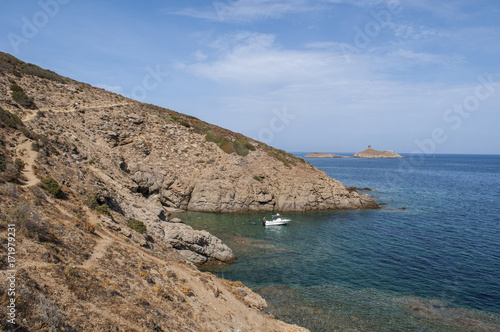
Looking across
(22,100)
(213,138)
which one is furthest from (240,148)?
(22,100)

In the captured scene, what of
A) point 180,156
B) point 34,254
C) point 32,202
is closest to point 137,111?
point 180,156

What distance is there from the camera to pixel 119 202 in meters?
29.3

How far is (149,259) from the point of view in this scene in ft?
61.7

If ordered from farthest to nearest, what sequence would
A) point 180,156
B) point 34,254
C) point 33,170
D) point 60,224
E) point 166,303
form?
point 180,156 → point 33,170 → point 60,224 → point 166,303 → point 34,254

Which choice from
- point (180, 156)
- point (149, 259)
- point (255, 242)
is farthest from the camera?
point (180, 156)

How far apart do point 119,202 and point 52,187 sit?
Result: 351 inches

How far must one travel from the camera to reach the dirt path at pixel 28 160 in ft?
67.2

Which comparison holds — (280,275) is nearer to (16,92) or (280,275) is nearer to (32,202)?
(32,202)

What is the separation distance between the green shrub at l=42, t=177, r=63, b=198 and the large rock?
10730mm

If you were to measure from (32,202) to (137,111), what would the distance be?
53082mm

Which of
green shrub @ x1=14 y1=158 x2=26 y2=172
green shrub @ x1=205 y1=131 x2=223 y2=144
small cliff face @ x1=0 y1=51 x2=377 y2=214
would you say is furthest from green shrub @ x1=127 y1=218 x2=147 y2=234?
green shrub @ x1=205 y1=131 x2=223 y2=144

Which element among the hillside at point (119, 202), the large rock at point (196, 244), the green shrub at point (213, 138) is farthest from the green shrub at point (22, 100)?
the green shrub at point (213, 138)

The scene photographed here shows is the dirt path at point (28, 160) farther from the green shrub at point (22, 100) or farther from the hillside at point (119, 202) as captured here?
the green shrub at point (22, 100)

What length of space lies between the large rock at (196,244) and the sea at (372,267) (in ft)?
5.74
